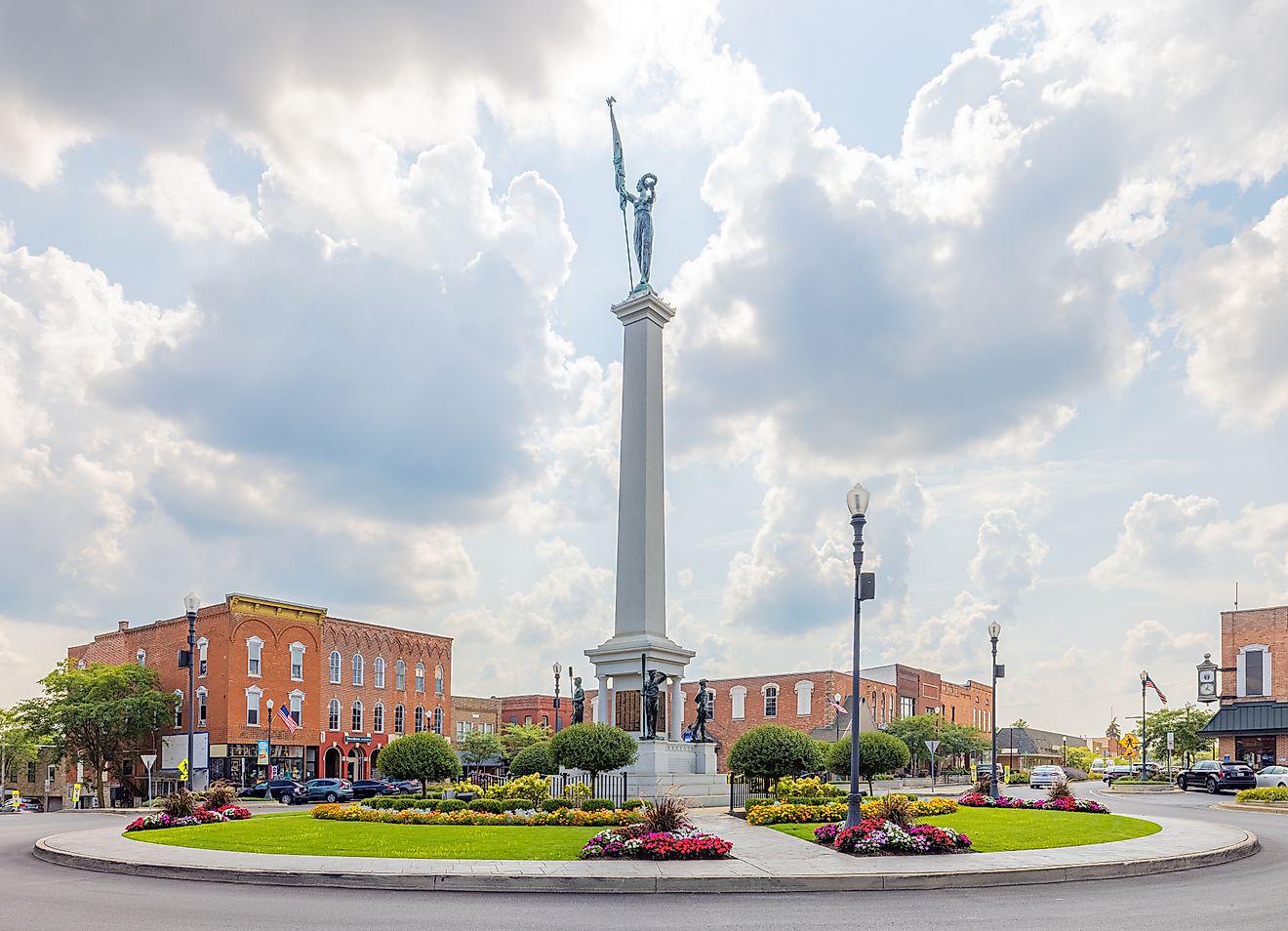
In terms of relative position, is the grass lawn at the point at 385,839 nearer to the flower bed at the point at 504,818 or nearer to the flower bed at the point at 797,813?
the flower bed at the point at 504,818

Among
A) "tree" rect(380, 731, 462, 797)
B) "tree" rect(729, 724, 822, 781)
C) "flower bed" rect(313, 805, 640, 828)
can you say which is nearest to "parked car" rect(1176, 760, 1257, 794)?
"tree" rect(729, 724, 822, 781)

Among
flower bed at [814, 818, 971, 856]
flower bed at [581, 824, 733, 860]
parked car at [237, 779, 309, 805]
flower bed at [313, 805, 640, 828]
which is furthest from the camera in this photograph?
parked car at [237, 779, 309, 805]

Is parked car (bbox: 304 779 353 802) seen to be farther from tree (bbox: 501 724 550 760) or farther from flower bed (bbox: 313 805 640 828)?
tree (bbox: 501 724 550 760)

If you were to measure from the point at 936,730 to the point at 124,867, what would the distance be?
68.7 metres

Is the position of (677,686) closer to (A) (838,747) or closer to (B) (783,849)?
(A) (838,747)

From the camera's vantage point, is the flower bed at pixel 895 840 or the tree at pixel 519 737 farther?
the tree at pixel 519 737

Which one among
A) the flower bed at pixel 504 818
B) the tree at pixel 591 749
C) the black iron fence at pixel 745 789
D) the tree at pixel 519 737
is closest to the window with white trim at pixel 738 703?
the tree at pixel 519 737

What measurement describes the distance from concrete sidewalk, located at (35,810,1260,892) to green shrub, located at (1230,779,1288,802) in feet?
66.9

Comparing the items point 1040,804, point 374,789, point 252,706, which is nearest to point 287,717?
point 252,706

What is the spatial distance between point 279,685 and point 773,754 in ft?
138

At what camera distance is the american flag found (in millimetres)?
58094

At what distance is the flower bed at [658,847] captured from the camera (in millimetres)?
17594

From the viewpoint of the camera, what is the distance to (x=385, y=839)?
2056 centimetres

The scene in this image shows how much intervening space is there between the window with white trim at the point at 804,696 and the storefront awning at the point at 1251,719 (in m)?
25.6
